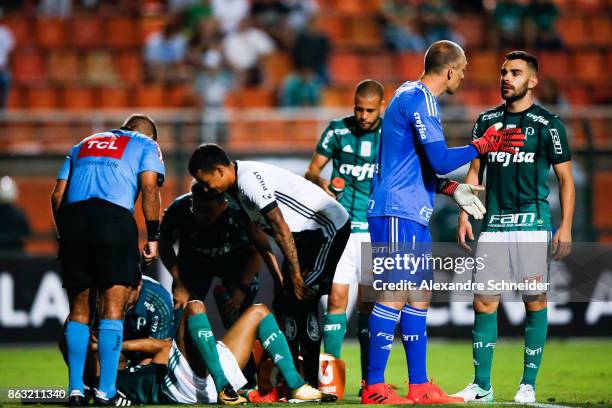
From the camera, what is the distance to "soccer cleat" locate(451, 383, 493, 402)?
7700 millimetres

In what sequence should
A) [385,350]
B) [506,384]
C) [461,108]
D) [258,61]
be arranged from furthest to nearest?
[258,61], [461,108], [506,384], [385,350]

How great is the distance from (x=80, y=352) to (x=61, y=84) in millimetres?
9296

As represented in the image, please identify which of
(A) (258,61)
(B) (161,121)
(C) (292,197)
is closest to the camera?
(C) (292,197)

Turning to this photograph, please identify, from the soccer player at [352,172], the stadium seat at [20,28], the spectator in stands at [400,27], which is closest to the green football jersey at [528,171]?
the soccer player at [352,172]

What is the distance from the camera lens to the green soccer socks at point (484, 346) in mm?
7844

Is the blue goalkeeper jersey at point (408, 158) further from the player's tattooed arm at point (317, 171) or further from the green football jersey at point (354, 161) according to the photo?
the player's tattooed arm at point (317, 171)

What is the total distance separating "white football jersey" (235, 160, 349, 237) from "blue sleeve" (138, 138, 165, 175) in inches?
21.2

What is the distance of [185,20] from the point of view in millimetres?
16953

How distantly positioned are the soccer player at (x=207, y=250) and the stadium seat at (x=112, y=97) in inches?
265

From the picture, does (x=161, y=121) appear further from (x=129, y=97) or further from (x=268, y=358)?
(x=268, y=358)

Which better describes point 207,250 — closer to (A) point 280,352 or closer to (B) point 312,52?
(A) point 280,352

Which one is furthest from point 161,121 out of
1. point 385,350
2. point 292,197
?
point 385,350

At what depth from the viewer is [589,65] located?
715 inches

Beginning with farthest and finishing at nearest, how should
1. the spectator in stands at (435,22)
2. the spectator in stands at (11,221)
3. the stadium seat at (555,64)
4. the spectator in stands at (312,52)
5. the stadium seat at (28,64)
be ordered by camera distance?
1. the stadium seat at (555,64)
2. the spectator in stands at (435,22)
3. the stadium seat at (28,64)
4. the spectator in stands at (312,52)
5. the spectator in stands at (11,221)
